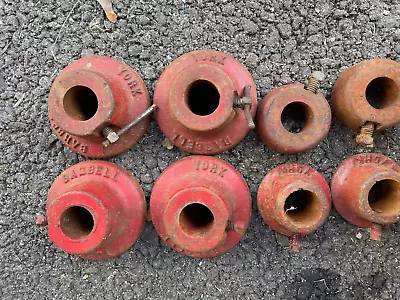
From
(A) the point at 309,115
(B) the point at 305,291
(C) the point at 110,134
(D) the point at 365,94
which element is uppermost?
(D) the point at 365,94

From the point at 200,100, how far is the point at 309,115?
0.39 meters

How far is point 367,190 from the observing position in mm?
1472

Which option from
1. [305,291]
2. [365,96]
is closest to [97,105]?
[365,96]

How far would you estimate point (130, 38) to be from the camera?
5.76ft

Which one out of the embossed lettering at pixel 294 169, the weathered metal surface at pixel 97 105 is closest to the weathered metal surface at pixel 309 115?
the embossed lettering at pixel 294 169

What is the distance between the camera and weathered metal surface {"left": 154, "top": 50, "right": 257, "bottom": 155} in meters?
1.45

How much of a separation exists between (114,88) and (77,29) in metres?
0.38

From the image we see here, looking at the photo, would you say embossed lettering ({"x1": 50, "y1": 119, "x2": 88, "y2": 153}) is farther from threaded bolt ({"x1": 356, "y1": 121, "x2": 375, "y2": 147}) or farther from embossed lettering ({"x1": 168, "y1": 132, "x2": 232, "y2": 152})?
threaded bolt ({"x1": 356, "y1": 121, "x2": 375, "y2": 147})

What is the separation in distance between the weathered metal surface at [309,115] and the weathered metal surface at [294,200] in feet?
0.32

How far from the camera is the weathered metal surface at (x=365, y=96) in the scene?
5.09 ft

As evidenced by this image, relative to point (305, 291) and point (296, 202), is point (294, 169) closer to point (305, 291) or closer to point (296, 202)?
point (296, 202)

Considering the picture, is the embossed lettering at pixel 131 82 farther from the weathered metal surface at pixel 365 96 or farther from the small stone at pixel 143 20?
the weathered metal surface at pixel 365 96

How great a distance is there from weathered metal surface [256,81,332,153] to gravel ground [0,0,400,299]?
0.13 metres

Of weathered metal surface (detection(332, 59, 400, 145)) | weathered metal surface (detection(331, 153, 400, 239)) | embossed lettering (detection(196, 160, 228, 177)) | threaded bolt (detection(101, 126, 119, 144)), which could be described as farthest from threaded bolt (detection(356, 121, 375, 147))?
threaded bolt (detection(101, 126, 119, 144))
